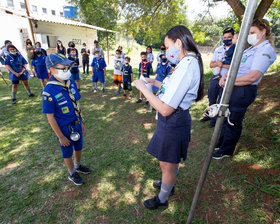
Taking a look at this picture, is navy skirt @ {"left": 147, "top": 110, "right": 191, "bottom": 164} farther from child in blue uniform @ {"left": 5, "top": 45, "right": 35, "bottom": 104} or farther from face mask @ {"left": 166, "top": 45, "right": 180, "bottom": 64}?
child in blue uniform @ {"left": 5, "top": 45, "right": 35, "bottom": 104}

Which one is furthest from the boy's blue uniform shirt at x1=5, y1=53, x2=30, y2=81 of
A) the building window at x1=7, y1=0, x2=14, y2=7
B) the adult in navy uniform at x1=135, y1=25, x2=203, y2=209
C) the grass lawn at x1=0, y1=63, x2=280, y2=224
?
the building window at x1=7, y1=0, x2=14, y2=7

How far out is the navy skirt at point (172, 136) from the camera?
173 centimetres

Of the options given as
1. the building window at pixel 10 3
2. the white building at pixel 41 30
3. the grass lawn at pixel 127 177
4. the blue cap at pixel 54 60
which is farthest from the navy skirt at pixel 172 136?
the building window at pixel 10 3

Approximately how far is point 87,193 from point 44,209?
63cm

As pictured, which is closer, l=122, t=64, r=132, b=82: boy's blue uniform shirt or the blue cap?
the blue cap

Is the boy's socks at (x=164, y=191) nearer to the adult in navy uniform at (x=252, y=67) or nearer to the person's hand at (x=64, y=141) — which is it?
the person's hand at (x=64, y=141)

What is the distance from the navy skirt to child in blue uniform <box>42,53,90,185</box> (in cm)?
135

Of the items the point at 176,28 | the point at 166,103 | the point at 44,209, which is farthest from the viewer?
the point at 44,209

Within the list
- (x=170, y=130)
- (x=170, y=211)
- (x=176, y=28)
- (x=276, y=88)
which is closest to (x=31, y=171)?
(x=170, y=211)

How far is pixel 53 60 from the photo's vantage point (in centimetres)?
226

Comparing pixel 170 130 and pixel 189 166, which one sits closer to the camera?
pixel 170 130

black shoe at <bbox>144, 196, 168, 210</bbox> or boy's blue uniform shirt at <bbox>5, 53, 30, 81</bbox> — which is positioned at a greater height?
boy's blue uniform shirt at <bbox>5, 53, 30, 81</bbox>

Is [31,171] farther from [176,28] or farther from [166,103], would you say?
[176,28]

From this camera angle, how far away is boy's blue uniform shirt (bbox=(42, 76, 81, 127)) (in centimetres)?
215
